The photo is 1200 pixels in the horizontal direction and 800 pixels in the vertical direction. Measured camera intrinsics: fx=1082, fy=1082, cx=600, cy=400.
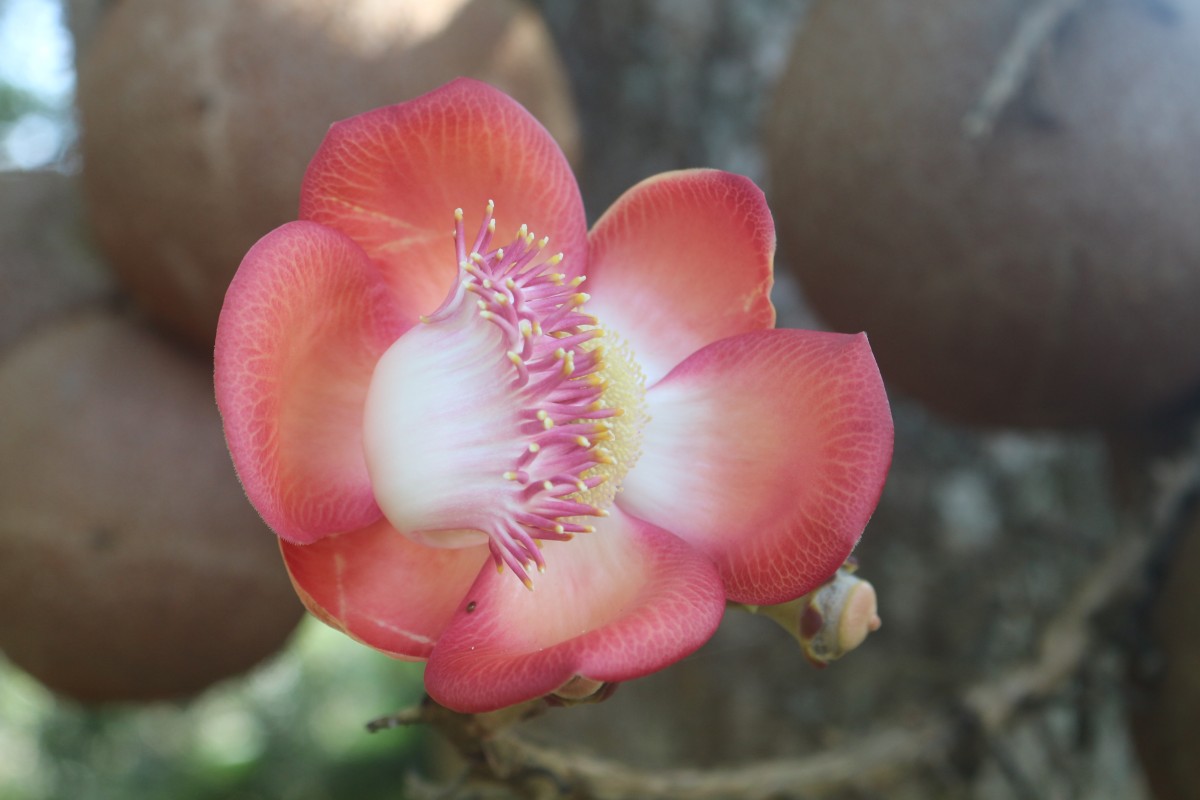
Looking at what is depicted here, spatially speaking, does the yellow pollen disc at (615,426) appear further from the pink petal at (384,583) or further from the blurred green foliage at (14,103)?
the blurred green foliage at (14,103)

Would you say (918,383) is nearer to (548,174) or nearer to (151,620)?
(548,174)

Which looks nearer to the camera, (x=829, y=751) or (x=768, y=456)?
(x=768, y=456)

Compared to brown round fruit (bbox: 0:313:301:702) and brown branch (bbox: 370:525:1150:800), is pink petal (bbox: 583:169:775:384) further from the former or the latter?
brown round fruit (bbox: 0:313:301:702)

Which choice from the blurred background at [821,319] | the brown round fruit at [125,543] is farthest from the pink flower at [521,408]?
the brown round fruit at [125,543]

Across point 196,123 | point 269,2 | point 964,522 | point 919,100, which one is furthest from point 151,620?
point 964,522

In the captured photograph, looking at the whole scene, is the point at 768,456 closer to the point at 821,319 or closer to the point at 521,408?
the point at 521,408

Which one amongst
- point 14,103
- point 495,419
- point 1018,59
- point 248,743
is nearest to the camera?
point 495,419

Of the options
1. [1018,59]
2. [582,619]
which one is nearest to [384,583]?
[582,619]
